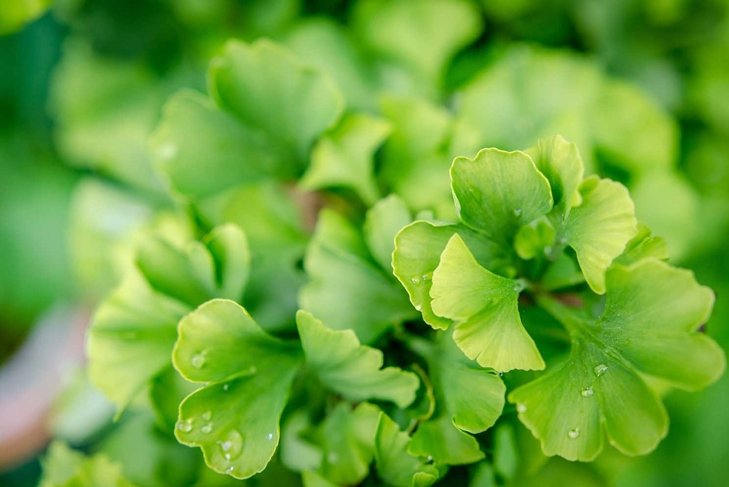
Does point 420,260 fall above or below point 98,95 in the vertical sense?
above

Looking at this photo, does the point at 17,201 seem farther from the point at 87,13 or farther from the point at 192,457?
the point at 192,457

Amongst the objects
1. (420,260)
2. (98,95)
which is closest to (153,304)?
(420,260)

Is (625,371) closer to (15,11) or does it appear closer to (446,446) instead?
(446,446)

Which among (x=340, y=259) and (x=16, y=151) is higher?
(x=340, y=259)

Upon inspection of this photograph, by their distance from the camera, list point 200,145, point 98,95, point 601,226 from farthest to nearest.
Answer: point 98,95, point 200,145, point 601,226

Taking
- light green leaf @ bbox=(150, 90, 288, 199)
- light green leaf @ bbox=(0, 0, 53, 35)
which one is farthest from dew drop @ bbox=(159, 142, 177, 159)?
light green leaf @ bbox=(0, 0, 53, 35)

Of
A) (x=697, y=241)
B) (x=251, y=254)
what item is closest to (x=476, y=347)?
(x=251, y=254)
